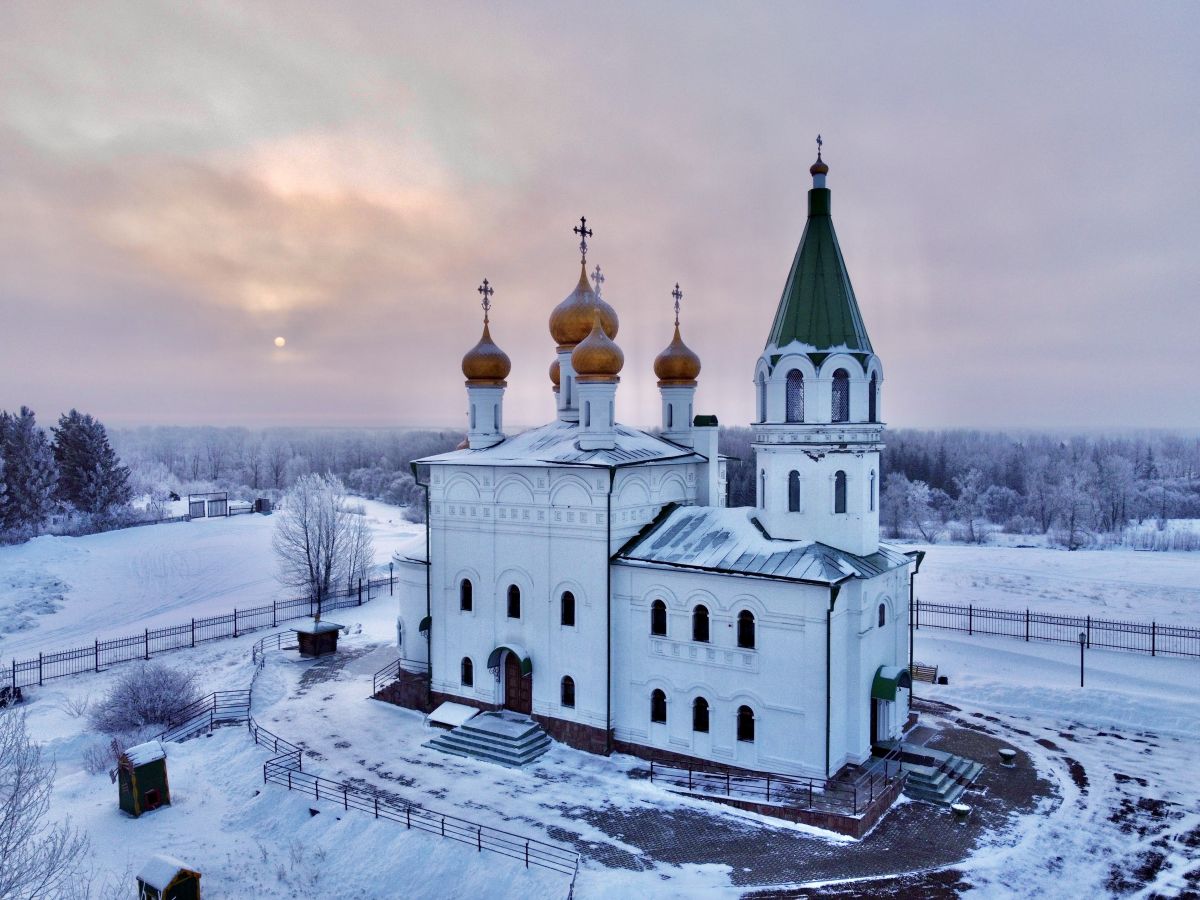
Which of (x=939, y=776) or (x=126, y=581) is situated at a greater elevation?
(x=126, y=581)

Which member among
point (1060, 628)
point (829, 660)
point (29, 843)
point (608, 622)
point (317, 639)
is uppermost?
point (608, 622)

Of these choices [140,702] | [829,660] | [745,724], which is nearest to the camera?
[829,660]

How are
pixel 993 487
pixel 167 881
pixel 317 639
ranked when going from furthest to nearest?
pixel 993 487 → pixel 317 639 → pixel 167 881

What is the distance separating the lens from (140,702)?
21.3m

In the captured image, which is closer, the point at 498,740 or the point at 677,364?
the point at 498,740

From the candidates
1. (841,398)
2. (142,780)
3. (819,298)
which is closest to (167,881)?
(142,780)

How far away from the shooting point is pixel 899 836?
1454 cm

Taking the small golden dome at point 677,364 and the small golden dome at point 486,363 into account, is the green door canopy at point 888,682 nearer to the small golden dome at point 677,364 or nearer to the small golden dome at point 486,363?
the small golden dome at point 677,364

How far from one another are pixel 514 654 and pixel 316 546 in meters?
18.9

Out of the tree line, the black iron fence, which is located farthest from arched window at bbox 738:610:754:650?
the tree line

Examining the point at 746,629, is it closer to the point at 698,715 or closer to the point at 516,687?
the point at 698,715

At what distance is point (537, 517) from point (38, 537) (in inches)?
1395

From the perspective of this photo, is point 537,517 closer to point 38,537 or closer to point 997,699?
point 997,699

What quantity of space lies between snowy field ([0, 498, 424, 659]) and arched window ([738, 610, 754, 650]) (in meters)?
26.8
